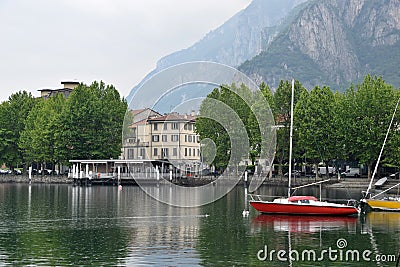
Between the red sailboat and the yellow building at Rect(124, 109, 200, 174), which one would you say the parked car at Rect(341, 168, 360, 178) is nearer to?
the yellow building at Rect(124, 109, 200, 174)

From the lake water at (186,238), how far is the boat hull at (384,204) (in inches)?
63.2

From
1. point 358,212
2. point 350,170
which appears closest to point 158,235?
point 358,212

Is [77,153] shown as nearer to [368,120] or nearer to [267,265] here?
[368,120]

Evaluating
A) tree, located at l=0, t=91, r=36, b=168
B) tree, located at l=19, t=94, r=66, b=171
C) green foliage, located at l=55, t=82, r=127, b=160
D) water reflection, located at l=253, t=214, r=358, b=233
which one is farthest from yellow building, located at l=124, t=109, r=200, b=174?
tree, located at l=0, t=91, r=36, b=168

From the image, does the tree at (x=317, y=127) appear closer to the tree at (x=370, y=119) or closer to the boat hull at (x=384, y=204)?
the tree at (x=370, y=119)

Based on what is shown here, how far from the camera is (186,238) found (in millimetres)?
39375

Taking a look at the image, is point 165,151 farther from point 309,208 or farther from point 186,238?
point 186,238

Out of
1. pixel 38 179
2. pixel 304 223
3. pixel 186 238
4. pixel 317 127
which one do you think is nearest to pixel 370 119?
pixel 317 127

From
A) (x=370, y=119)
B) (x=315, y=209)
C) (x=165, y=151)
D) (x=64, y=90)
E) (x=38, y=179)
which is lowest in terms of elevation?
(x=315, y=209)

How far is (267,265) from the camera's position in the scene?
31.0 m

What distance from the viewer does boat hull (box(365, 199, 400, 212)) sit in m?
56.3

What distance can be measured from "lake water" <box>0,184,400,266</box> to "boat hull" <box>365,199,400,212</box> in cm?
161

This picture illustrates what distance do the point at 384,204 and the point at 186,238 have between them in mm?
23804

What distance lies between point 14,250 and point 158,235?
945 centimetres
